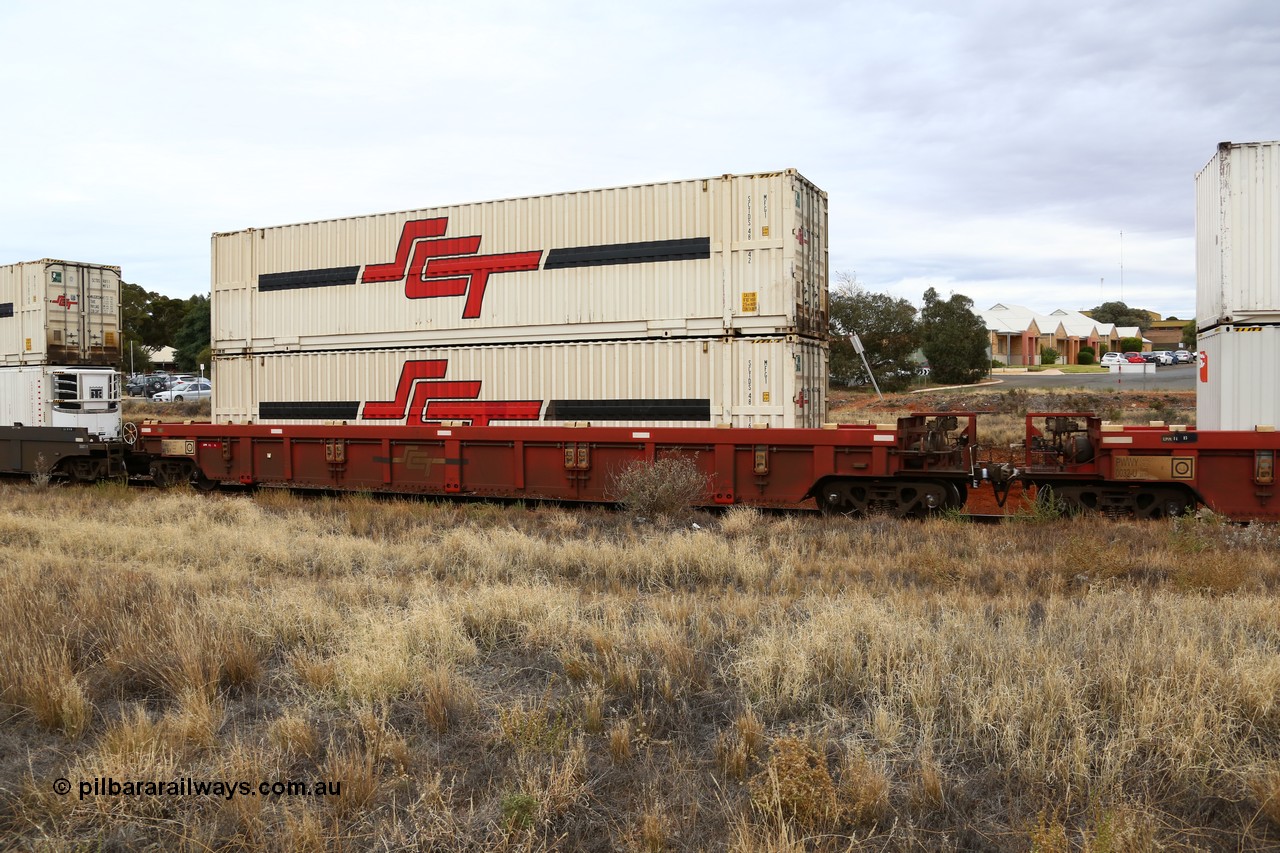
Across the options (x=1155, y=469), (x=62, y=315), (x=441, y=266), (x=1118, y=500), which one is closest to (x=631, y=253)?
(x=441, y=266)

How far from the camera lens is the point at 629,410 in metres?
14.0

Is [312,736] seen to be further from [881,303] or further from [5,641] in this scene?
[881,303]

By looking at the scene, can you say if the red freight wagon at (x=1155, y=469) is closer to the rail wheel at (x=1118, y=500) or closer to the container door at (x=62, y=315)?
the rail wheel at (x=1118, y=500)

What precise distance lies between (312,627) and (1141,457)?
10119mm

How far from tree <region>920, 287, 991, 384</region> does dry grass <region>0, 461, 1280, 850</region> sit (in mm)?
43569

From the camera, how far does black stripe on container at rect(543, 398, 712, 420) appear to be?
13.7m

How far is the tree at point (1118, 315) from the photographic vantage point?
130675 millimetres

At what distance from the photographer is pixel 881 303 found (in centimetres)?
5047

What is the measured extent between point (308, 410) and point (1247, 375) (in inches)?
560

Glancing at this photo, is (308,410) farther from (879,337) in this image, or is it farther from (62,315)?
(879,337)

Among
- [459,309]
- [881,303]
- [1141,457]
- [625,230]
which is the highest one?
[881,303]

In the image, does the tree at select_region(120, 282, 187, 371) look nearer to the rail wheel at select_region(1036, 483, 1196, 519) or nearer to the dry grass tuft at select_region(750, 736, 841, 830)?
the rail wheel at select_region(1036, 483, 1196, 519)

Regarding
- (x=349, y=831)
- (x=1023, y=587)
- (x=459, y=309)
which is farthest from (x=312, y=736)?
(x=459, y=309)

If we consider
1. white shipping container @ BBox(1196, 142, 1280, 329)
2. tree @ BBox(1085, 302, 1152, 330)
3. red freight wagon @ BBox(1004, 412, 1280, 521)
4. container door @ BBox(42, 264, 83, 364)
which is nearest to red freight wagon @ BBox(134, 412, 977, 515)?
red freight wagon @ BBox(1004, 412, 1280, 521)
